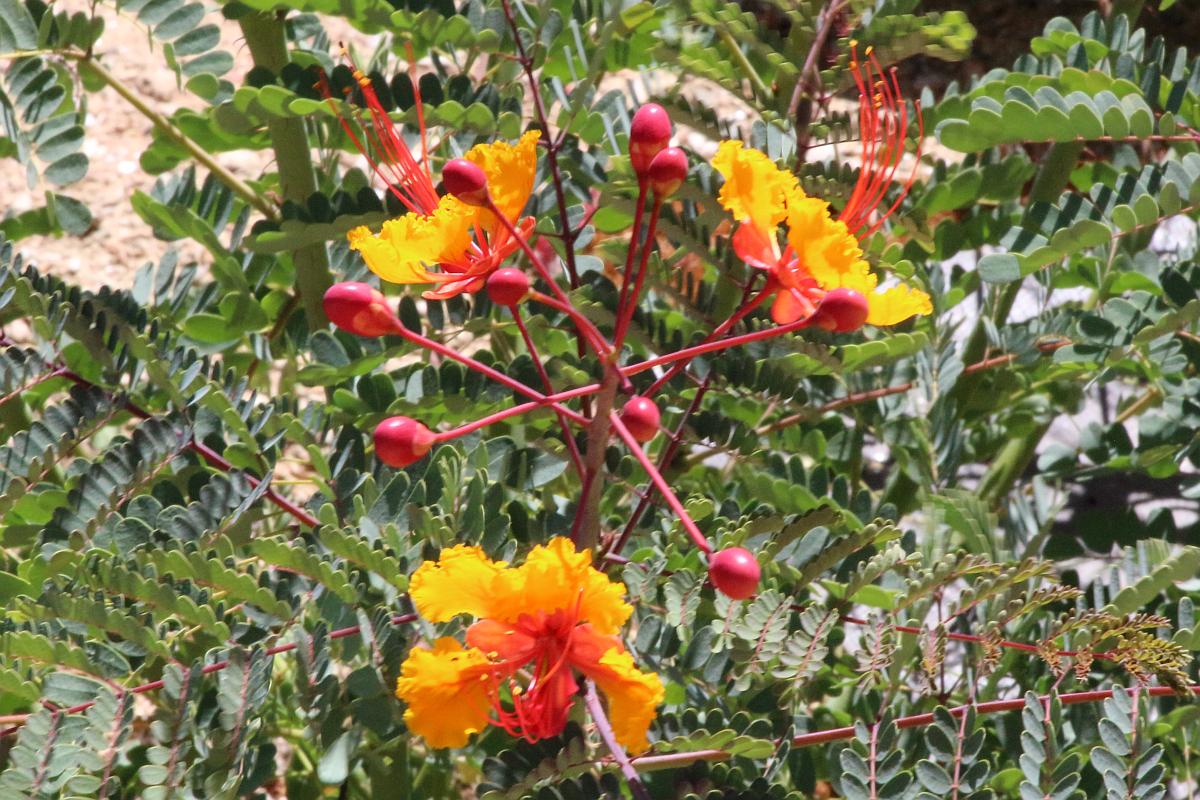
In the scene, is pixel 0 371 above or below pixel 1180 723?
above

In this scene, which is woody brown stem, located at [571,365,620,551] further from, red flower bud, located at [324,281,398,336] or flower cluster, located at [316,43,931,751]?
red flower bud, located at [324,281,398,336]

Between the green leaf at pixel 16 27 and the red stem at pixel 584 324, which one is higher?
the green leaf at pixel 16 27

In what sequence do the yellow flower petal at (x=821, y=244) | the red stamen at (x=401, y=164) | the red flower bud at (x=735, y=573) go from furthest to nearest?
the red stamen at (x=401, y=164) → the yellow flower petal at (x=821, y=244) → the red flower bud at (x=735, y=573)

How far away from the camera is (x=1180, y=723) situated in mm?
1084

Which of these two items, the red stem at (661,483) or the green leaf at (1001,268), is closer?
the red stem at (661,483)

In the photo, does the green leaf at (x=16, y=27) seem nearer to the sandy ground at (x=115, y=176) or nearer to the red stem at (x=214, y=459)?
the red stem at (x=214, y=459)

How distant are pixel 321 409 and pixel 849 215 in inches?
19.5

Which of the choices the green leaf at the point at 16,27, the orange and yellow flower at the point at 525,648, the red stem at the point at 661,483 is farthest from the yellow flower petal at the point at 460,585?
the green leaf at the point at 16,27

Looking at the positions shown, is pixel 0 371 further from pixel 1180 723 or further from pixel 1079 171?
pixel 1079 171

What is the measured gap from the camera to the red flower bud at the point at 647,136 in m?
0.75

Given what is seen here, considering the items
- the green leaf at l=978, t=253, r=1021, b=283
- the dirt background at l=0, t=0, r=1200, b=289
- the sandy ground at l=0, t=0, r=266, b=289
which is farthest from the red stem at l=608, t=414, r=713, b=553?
the sandy ground at l=0, t=0, r=266, b=289

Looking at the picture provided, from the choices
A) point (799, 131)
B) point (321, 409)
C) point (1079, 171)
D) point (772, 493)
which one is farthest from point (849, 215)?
point (1079, 171)

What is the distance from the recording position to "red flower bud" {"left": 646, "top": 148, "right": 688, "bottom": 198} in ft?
2.47

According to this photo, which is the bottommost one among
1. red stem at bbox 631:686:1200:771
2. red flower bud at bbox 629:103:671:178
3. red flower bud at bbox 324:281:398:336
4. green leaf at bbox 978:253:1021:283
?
red stem at bbox 631:686:1200:771
